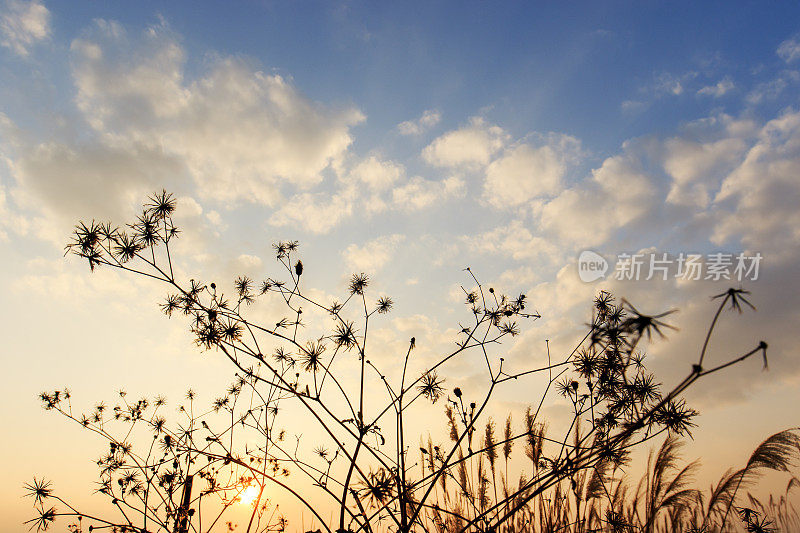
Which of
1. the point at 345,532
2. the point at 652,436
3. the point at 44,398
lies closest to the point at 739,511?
the point at 652,436

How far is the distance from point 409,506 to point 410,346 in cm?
133

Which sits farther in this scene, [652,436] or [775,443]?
[775,443]

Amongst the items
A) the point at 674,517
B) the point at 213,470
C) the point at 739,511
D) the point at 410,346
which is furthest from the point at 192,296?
the point at 739,511

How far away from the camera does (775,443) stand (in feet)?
23.3

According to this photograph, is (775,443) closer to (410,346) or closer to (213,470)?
(410,346)

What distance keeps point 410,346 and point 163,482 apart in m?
3.26

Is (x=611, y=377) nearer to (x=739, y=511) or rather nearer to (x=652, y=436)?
(x=652, y=436)

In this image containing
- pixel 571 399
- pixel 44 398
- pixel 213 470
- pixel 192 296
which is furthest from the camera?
pixel 44 398

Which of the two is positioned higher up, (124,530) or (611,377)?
(611,377)

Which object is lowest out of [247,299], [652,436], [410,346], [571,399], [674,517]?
[674,517]

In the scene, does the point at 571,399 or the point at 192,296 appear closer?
the point at 192,296

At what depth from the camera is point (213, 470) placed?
15.5 ft

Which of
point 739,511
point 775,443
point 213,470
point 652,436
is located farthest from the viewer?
point 775,443

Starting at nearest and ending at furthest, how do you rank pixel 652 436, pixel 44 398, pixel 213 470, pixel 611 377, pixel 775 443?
pixel 652 436 → pixel 611 377 → pixel 213 470 → pixel 44 398 → pixel 775 443
